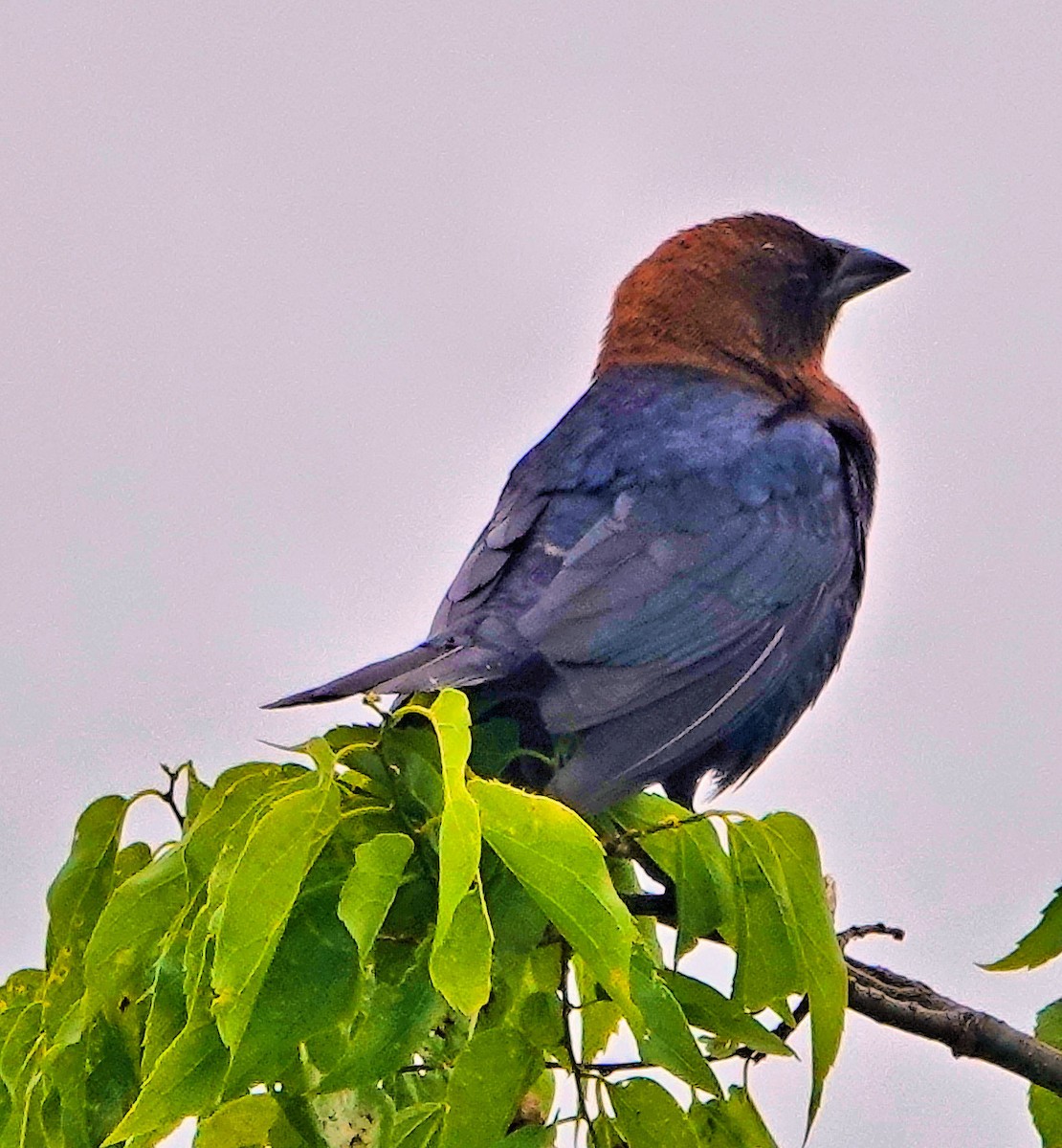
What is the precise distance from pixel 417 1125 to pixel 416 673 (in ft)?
2.67

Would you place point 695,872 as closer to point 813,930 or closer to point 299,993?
point 813,930

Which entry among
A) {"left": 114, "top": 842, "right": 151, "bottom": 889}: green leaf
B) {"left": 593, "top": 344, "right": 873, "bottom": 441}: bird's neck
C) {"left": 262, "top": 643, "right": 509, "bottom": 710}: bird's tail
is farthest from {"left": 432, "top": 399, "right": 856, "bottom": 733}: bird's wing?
{"left": 114, "top": 842, "right": 151, "bottom": 889}: green leaf

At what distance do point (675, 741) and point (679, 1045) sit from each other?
45.3 inches

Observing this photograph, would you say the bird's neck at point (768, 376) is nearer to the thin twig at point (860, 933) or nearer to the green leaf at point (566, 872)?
the thin twig at point (860, 933)

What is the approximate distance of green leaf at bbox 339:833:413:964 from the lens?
1.80 metres

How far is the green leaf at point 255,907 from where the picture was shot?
5.90 ft

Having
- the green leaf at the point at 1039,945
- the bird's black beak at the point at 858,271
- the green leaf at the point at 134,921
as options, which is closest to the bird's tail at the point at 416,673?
the green leaf at the point at 134,921

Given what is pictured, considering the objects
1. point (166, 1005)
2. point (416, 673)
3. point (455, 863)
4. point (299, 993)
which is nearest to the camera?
point (455, 863)

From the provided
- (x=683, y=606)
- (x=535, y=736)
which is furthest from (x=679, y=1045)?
(x=683, y=606)

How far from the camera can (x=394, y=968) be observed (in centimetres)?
205

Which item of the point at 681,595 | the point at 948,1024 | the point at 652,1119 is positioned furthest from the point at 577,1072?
the point at 681,595

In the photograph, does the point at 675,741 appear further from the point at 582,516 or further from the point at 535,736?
the point at 582,516

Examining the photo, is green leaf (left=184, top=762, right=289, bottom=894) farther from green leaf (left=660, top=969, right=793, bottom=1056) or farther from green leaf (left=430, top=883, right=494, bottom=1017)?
green leaf (left=660, top=969, right=793, bottom=1056)

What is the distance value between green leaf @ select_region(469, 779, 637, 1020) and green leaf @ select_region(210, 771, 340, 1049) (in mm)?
178
